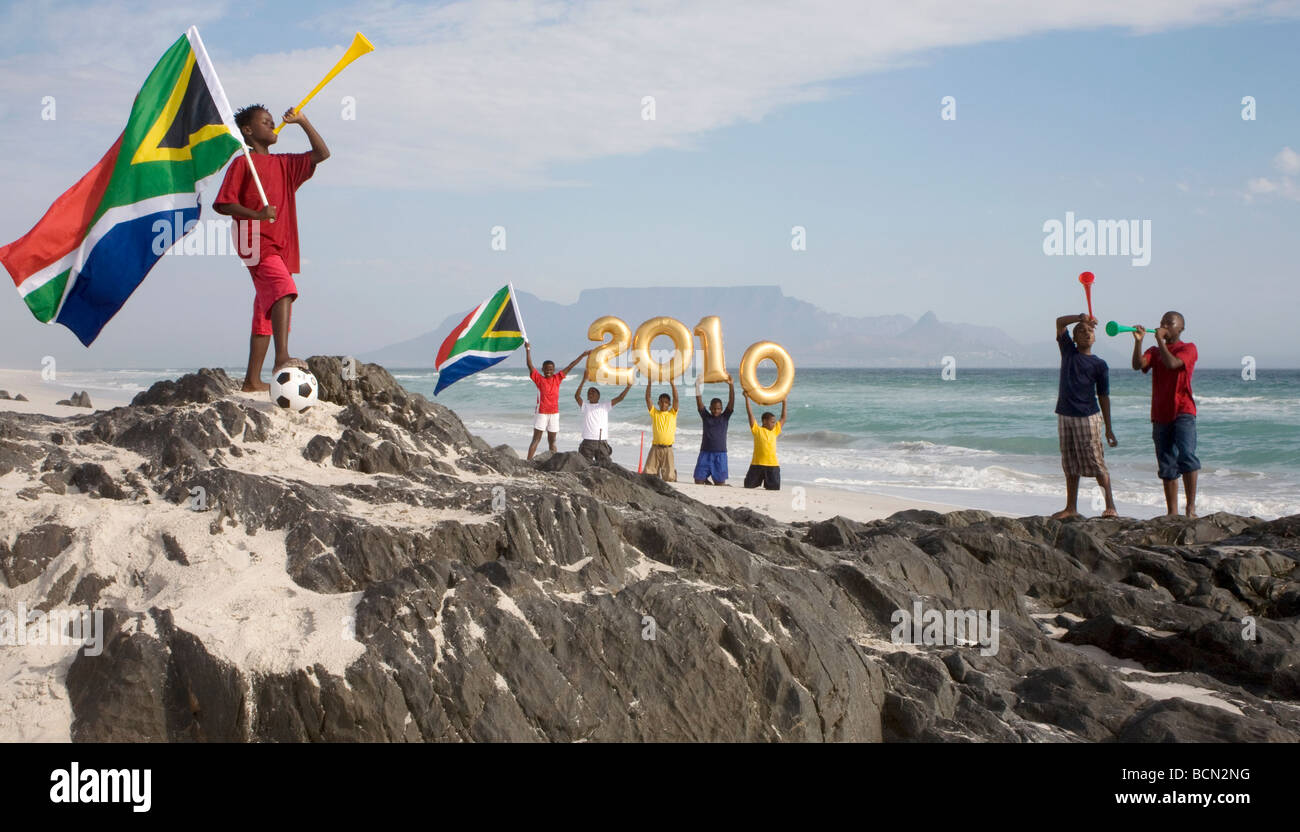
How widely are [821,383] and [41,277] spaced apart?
65652 mm

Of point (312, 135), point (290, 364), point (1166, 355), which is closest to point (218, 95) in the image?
point (312, 135)

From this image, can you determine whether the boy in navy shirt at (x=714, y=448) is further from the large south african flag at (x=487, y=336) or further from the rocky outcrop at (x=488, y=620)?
the rocky outcrop at (x=488, y=620)

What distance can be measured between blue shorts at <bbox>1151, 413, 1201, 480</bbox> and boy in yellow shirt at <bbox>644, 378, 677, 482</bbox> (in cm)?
603

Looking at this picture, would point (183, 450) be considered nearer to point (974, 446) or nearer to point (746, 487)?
point (746, 487)

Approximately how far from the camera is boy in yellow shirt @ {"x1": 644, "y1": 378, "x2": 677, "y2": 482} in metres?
14.5

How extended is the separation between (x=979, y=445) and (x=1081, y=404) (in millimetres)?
17584

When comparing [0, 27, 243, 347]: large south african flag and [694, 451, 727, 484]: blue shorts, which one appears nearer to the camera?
[0, 27, 243, 347]: large south african flag

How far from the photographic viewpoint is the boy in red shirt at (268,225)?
6.36m

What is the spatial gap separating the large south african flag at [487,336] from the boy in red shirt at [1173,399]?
7275 mm

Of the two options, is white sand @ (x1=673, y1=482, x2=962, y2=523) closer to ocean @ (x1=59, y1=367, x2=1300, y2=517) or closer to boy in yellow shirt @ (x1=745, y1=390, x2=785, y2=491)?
boy in yellow shirt @ (x1=745, y1=390, x2=785, y2=491)

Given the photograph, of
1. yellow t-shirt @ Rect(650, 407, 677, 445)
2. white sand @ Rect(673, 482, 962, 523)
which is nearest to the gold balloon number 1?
yellow t-shirt @ Rect(650, 407, 677, 445)

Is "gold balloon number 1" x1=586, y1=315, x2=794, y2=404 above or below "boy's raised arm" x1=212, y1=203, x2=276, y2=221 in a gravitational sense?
below

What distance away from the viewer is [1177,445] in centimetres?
1059

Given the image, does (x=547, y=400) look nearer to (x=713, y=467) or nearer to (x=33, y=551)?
(x=713, y=467)
